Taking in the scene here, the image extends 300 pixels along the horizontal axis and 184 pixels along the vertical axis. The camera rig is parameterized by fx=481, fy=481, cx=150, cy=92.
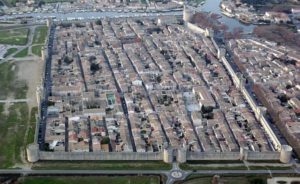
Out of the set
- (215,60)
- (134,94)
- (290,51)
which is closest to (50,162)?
(134,94)

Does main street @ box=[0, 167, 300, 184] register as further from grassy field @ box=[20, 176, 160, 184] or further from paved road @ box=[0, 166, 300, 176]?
grassy field @ box=[20, 176, 160, 184]

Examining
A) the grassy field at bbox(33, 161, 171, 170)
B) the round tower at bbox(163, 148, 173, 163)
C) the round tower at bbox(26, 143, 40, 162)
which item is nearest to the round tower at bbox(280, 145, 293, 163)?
the round tower at bbox(163, 148, 173, 163)

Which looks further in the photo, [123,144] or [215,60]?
[215,60]

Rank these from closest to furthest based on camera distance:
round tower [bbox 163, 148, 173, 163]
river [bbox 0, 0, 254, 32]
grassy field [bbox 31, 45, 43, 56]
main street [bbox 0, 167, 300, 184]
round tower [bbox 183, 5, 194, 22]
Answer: main street [bbox 0, 167, 300, 184]
round tower [bbox 163, 148, 173, 163]
grassy field [bbox 31, 45, 43, 56]
round tower [bbox 183, 5, 194, 22]
river [bbox 0, 0, 254, 32]

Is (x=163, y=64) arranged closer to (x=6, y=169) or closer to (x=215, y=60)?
(x=215, y=60)

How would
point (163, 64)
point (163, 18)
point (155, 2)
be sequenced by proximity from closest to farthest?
point (163, 64) < point (163, 18) < point (155, 2)

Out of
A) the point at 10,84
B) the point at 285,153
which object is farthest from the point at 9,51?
the point at 285,153

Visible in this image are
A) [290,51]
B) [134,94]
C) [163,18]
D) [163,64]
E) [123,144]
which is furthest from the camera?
[163,18]
